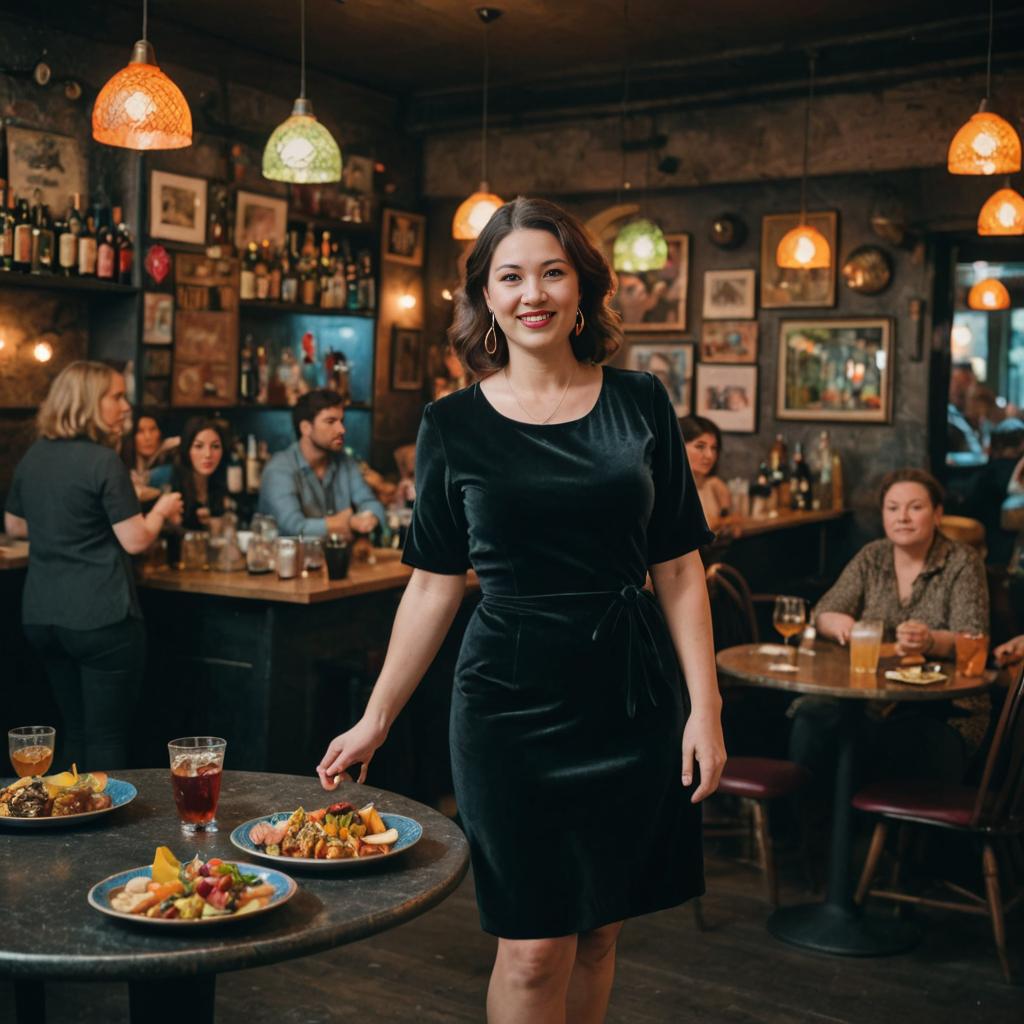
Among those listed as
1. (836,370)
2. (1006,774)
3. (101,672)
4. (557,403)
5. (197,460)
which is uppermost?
(836,370)

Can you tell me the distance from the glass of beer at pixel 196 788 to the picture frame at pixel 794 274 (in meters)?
6.59

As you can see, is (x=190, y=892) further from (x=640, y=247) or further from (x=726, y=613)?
(x=640, y=247)

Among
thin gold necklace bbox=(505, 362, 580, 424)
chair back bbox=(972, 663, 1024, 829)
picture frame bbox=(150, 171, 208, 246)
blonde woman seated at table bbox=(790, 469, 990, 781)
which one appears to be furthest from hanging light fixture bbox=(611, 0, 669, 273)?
thin gold necklace bbox=(505, 362, 580, 424)

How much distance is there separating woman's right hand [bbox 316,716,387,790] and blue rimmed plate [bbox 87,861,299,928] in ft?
1.10

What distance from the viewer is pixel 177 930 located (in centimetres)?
150

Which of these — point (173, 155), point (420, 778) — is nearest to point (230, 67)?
→ point (173, 155)

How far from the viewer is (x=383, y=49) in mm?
7508

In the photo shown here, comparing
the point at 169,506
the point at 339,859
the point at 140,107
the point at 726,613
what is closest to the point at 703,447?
the point at 726,613

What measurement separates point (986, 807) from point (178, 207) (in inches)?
188

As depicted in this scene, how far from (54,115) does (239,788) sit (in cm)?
498

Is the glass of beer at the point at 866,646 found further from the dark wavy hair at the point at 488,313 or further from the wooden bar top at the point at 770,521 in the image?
the wooden bar top at the point at 770,521

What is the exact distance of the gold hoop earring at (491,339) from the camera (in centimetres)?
233

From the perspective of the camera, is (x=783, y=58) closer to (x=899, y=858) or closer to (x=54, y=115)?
(x=54, y=115)

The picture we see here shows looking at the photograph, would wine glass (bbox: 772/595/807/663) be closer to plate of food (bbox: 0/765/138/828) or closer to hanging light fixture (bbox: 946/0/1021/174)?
hanging light fixture (bbox: 946/0/1021/174)
